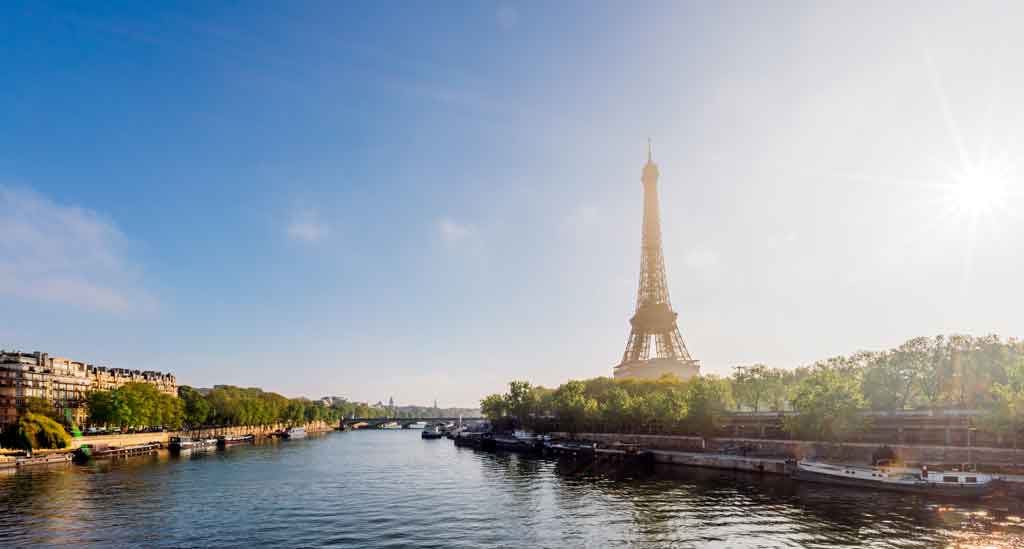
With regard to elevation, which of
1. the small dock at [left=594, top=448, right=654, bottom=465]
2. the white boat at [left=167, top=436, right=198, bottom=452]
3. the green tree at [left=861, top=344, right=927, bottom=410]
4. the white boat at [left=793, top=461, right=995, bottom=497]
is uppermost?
the green tree at [left=861, top=344, right=927, bottom=410]

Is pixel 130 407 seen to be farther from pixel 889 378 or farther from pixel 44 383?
pixel 889 378

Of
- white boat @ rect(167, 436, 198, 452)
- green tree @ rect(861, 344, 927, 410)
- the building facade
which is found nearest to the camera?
green tree @ rect(861, 344, 927, 410)

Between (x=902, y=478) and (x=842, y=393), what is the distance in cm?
2020

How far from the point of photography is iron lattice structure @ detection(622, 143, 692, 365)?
155125mm

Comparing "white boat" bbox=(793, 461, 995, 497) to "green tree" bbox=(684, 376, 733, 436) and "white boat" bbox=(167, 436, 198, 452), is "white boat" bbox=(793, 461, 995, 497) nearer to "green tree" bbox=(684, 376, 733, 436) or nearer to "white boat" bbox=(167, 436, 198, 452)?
"green tree" bbox=(684, 376, 733, 436)

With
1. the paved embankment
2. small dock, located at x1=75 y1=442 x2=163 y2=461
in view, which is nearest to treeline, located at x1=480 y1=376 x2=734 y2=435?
the paved embankment

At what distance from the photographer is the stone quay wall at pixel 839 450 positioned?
66125 millimetres

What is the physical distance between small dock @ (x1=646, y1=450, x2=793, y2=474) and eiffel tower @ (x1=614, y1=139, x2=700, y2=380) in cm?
5532

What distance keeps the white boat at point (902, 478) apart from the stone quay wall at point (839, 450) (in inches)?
238

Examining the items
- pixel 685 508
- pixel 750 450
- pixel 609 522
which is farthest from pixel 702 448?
pixel 609 522

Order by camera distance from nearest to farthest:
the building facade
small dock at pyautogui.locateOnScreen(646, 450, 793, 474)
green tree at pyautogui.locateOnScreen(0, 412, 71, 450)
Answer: small dock at pyautogui.locateOnScreen(646, 450, 793, 474) < green tree at pyautogui.locateOnScreen(0, 412, 71, 450) < the building facade

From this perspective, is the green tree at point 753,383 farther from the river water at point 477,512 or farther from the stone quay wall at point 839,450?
A: the river water at point 477,512

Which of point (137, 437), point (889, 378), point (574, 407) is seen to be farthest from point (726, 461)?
point (137, 437)

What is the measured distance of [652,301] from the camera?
156 metres
